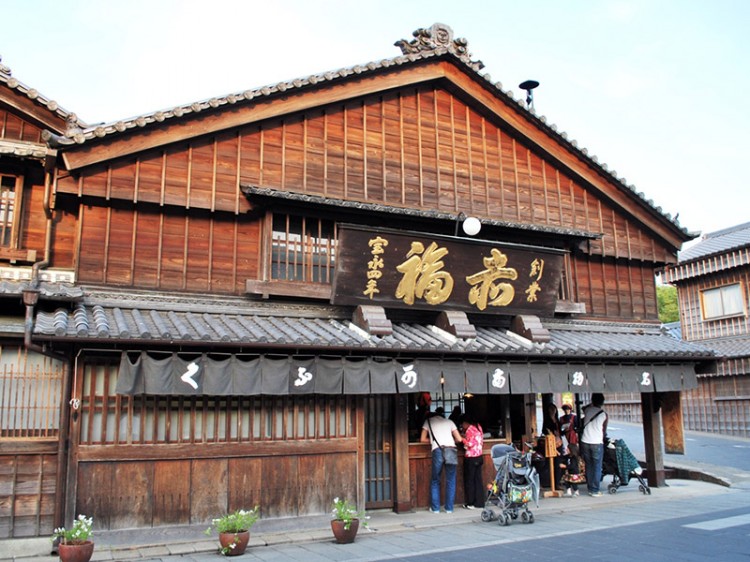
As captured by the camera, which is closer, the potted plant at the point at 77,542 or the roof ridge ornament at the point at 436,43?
the potted plant at the point at 77,542

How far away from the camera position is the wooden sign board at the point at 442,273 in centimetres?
1330

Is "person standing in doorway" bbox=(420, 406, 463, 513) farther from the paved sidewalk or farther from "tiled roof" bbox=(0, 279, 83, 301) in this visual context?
"tiled roof" bbox=(0, 279, 83, 301)

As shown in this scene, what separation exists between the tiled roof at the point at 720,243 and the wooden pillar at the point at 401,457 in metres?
21.8

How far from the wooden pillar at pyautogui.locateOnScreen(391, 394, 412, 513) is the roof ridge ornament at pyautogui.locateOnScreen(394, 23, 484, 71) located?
853 cm

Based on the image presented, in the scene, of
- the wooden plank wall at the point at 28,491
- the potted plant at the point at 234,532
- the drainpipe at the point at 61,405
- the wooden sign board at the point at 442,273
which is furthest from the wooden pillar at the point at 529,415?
the wooden plank wall at the point at 28,491

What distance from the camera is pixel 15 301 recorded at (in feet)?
35.8

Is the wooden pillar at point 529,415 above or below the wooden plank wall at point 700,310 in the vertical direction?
below

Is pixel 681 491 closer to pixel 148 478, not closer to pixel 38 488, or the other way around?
pixel 148 478

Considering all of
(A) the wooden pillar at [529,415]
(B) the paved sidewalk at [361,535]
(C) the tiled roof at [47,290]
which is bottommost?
(B) the paved sidewalk at [361,535]

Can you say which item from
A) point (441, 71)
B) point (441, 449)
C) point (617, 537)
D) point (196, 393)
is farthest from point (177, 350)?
point (441, 71)

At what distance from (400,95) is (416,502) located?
9.70 metres

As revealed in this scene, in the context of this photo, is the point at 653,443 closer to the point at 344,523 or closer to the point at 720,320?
the point at 344,523

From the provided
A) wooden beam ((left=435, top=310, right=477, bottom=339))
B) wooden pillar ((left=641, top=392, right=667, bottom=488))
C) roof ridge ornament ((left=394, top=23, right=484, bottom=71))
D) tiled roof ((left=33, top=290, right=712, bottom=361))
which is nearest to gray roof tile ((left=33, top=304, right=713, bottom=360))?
tiled roof ((left=33, top=290, right=712, bottom=361))

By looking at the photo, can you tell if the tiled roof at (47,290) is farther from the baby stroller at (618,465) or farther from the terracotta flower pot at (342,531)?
the baby stroller at (618,465)
